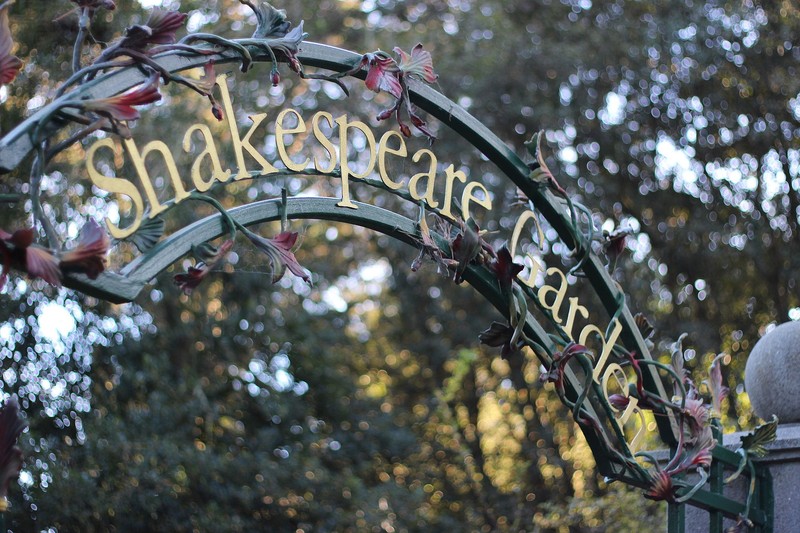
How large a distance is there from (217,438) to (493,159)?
22.9 feet

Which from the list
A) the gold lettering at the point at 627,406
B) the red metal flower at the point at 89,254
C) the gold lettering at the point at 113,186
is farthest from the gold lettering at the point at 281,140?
the gold lettering at the point at 627,406

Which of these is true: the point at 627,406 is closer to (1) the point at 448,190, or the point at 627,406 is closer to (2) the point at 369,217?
(1) the point at 448,190

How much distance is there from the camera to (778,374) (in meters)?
4.24

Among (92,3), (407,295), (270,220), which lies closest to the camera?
(92,3)

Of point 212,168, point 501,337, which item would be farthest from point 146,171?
A: point 501,337

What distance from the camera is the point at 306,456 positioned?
398 inches

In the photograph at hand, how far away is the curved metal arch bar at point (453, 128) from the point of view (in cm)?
226

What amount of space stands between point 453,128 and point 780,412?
1.93 metres

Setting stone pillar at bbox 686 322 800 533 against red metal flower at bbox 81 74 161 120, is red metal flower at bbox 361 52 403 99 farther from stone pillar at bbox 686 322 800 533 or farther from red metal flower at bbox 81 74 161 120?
stone pillar at bbox 686 322 800 533

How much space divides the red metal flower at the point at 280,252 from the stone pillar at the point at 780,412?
93.0 inches

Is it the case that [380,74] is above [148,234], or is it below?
above

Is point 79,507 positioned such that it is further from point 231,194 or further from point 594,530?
point 594,530

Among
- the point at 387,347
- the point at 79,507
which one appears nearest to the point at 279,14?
the point at 79,507

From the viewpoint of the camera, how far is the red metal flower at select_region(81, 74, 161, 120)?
2293 millimetres
